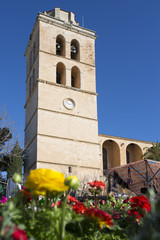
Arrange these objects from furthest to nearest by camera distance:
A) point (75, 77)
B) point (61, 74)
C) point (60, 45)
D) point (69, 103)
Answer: point (60, 45)
point (75, 77)
point (61, 74)
point (69, 103)

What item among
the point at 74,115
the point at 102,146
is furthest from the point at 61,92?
the point at 102,146

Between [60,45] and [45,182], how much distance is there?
89.7 feet

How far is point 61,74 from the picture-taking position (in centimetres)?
2752

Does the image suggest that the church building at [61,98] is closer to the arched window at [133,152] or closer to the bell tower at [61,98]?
the bell tower at [61,98]

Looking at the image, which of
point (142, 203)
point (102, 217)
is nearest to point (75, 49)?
point (142, 203)

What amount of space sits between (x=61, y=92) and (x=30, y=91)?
11.7 feet

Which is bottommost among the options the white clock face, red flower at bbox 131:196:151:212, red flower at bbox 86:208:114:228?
red flower at bbox 86:208:114:228

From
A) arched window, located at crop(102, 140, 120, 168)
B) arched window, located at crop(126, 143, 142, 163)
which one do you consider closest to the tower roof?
arched window, located at crop(102, 140, 120, 168)

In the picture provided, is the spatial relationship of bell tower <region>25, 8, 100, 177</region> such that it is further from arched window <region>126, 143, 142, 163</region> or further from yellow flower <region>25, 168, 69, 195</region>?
yellow flower <region>25, 168, 69, 195</region>

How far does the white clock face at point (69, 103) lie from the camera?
82.6ft

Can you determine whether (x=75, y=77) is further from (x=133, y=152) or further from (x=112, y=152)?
(x=133, y=152)

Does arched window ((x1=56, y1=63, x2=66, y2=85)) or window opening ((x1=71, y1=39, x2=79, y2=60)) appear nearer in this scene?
arched window ((x1=56, y1=63, x2=66, y2=85))

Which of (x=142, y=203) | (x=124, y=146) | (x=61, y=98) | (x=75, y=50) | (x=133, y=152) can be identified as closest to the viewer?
(x=142, y=203)

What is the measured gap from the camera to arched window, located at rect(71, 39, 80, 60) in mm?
28328
